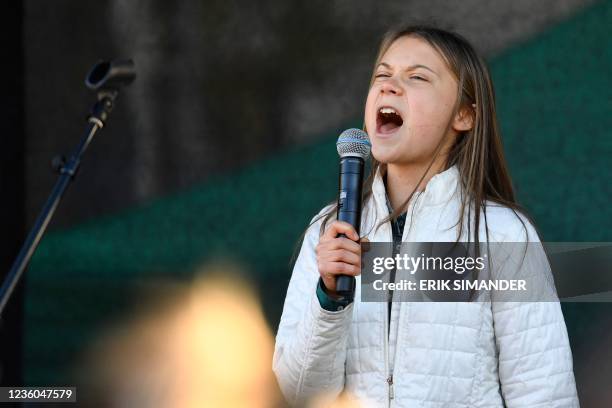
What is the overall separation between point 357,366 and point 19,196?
6.26 feet

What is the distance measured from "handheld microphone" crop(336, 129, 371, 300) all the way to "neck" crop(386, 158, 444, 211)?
321 mm

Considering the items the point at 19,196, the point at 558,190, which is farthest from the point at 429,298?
the point at 19,196

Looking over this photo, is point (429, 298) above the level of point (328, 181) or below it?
below

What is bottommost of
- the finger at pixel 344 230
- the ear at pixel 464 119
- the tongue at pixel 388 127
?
the finger at pixel 344 230

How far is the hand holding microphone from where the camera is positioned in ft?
5.41

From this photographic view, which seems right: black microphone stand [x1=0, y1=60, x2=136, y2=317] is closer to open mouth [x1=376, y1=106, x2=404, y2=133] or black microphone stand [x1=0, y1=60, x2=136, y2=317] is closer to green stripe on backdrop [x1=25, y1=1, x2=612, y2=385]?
open mouth [x1=376, y1=106, x2=404, y2=133]

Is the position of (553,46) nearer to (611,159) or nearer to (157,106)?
(611,159)

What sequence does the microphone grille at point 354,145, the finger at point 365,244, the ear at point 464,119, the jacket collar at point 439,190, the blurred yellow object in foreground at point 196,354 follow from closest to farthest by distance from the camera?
the microphone grille at point 354,145, the finger at point 365,244, the jacket collar at point 439,190, the ear at point 464,119, the blurred yellow object in foreground at point 196,354

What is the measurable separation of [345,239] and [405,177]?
0.49 m

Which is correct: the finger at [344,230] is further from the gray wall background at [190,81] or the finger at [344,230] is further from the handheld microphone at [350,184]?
the gray wall background at [190,81]

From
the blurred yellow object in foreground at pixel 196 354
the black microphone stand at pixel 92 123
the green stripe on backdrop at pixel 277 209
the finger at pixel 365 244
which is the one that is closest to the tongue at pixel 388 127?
the finger at pixel 365 244

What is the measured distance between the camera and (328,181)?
123 inches

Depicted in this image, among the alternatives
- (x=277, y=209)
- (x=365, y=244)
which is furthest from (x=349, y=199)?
(x=277, y=209)

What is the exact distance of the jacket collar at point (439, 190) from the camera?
201 centimetres
